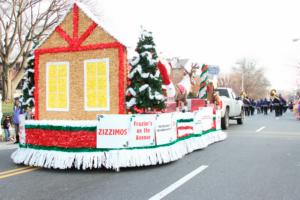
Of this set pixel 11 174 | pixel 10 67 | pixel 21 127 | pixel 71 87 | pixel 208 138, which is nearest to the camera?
pixel 11 174

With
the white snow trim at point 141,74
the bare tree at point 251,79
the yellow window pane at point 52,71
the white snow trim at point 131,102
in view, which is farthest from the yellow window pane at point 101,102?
the bare tree at point 251,79

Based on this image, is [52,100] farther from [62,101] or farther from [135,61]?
[135,61]

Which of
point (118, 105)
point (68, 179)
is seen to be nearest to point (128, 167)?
point (68, 179)

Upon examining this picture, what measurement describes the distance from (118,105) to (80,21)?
8.87 feet

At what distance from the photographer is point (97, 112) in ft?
33.8

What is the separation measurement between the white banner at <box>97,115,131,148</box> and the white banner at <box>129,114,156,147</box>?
129 mm

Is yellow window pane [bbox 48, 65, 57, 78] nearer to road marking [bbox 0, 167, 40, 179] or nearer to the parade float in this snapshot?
the parade float

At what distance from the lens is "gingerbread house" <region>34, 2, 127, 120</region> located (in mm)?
9930

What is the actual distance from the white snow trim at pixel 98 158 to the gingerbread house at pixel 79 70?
2142 millimetres

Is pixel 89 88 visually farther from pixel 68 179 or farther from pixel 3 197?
pixel 3 197

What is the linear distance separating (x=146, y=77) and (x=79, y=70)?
2412mm

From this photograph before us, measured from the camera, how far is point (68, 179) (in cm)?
702

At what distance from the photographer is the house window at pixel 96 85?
10.1 m

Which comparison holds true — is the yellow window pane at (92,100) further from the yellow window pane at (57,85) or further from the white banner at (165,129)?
the white banner at (165,129)
